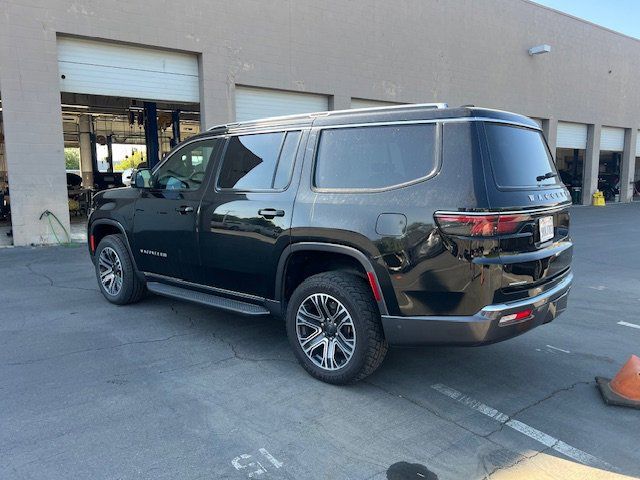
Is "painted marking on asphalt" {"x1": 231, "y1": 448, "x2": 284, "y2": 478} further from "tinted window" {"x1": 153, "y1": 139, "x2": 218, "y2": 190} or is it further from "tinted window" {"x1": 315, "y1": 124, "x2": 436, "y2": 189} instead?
"tinted window" {"x1": 153, "y1": 139, "x2": 218, "y2": 190}

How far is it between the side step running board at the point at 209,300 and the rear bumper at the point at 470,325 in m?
1.30

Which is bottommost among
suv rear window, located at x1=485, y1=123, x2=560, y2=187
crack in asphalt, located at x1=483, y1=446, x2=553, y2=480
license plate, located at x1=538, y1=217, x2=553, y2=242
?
crack in asphalt, located at x1=483, y1=446, x2=553, y2=480

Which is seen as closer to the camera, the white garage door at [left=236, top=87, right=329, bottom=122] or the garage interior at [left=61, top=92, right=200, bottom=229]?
the white garage door at [left=236, top=87, right=329, bottom=122]

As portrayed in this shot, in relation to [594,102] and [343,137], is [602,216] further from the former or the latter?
[343,137]

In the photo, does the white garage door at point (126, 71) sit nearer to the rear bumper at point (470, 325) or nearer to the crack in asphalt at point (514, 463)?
the rear bumper at point (470, 325)

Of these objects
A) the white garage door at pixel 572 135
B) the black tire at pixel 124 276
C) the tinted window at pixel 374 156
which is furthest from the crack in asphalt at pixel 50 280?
the white garage door at pixel 572 135

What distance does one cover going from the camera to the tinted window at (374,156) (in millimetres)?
3467

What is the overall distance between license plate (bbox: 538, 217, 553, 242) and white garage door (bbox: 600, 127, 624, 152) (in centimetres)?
2473

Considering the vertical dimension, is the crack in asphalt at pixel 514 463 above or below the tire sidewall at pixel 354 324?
below

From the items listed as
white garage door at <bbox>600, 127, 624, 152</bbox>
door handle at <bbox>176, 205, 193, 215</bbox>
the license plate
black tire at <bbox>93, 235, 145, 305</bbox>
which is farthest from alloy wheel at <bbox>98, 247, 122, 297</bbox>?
white garage door at <bbox>600, 127, 624, 152</bbox>

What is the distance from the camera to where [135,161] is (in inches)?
1089

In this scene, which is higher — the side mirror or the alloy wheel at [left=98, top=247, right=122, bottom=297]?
the side mirror

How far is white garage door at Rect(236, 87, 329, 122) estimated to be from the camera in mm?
12828

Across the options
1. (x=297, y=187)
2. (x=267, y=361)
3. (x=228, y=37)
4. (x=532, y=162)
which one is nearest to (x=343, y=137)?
(x=297, y=187)
